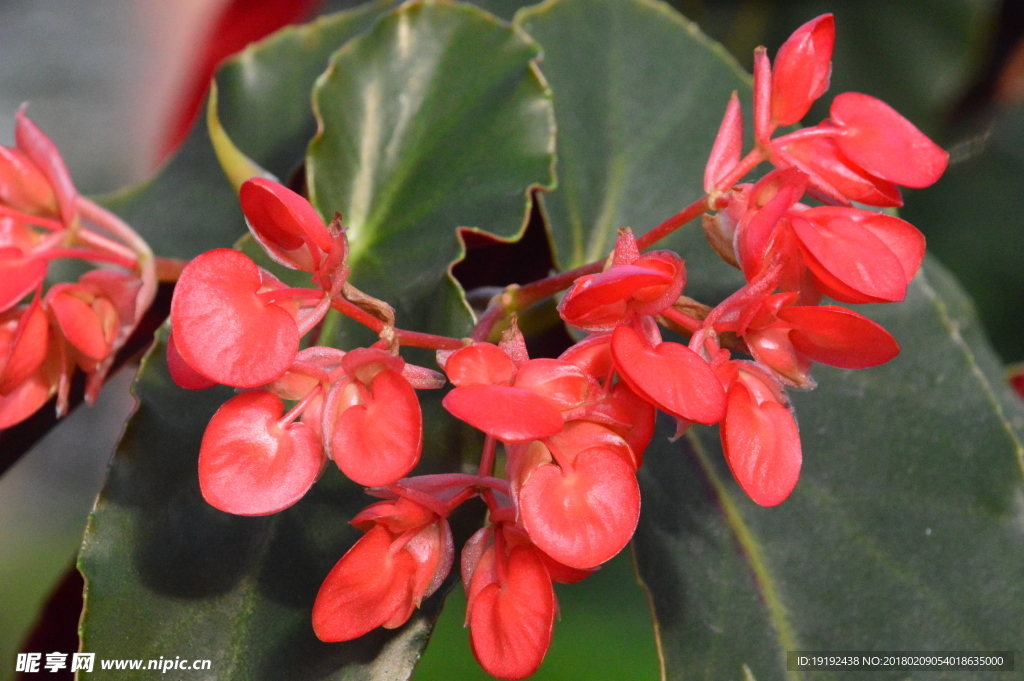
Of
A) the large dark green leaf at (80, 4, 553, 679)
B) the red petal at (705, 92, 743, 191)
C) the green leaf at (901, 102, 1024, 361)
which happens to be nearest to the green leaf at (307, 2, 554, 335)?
the large dark green leaf at (80, 4, 553, 679)

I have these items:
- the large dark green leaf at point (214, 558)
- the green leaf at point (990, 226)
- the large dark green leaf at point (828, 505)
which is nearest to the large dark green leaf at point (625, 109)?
the large dark green leaf at point (828, 505)

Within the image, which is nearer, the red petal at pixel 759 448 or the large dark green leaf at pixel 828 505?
the red petal at pixel 759 448

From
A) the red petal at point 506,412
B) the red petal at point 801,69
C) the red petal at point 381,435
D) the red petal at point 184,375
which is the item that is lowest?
the red petal at point 184,375

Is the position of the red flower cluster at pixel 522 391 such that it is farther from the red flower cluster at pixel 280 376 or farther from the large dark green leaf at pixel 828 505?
the large dark green leaf at pixel 828 505

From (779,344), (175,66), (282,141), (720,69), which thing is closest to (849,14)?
(720,69)

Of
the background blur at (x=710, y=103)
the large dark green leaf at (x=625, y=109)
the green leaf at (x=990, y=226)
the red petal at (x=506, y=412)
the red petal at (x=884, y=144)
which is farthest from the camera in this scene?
the green leaf at (x=990, y=226)

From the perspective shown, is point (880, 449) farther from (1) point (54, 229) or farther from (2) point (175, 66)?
(2) point (175, 66)

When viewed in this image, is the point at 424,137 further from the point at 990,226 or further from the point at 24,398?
the point at 990,226
